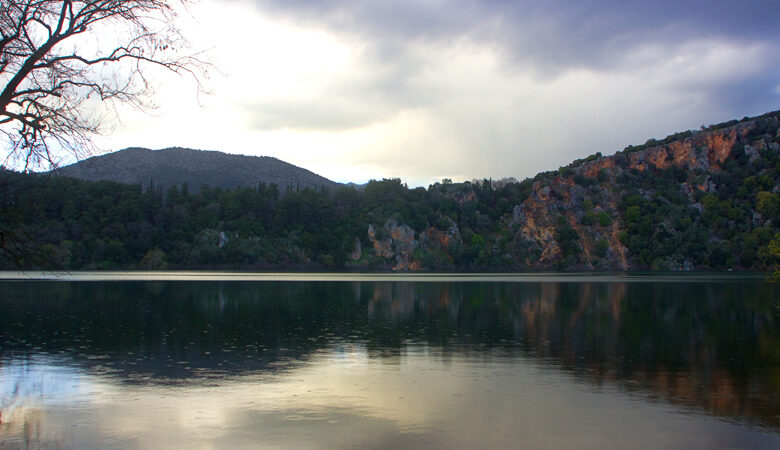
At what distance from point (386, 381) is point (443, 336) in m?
10.2

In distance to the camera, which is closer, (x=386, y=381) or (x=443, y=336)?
(x=386, y=381)

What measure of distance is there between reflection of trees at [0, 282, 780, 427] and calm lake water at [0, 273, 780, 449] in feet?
0.40

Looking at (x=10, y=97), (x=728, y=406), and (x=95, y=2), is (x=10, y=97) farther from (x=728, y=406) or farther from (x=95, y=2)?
(x=728, y=406)

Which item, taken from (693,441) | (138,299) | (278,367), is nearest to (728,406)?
(693,441)

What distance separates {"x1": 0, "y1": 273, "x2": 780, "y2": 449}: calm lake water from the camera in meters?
12.0

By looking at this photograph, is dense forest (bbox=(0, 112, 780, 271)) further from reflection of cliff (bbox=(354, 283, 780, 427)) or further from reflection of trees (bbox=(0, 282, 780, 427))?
reflection of cliff (bbox=(354, 283, 780, 427))

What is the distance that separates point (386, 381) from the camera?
57.1 feet

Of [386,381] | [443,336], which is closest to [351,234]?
[443,336]

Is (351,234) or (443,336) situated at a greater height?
(351,234)

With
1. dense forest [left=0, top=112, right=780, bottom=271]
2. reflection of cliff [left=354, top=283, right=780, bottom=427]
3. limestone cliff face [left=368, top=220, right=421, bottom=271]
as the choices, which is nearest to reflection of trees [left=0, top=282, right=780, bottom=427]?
reflection of cliff [left=354, top=283, right=780, bottom=427]

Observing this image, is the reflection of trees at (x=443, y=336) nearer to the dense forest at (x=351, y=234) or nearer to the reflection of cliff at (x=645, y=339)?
the reflection of cliff at (x=645, y=339)

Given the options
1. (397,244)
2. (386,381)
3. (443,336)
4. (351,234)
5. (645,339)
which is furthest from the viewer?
(351,234)

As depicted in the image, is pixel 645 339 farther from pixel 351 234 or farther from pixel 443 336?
pixel 351 234

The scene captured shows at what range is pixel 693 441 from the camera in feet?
38.2
